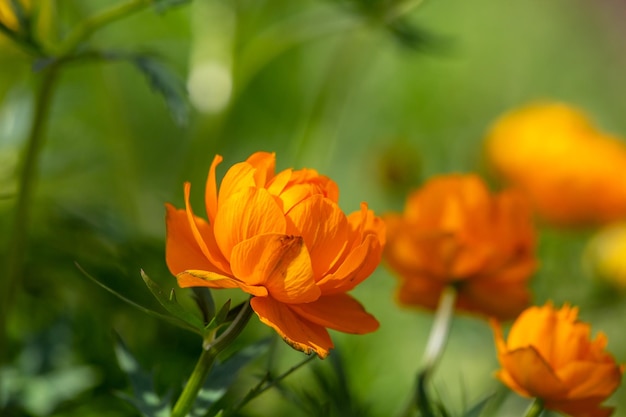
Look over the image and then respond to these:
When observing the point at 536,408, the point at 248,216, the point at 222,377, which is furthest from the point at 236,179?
the point at 536,408

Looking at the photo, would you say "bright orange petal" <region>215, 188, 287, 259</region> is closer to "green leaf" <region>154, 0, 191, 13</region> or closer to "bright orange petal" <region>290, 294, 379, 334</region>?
"bright orange petal" <region>290, 294, 379, 334</region>

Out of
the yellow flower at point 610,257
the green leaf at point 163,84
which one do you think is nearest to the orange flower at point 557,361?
the green leaf at point 163,84

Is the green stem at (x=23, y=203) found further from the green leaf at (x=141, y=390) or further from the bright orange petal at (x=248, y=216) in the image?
the bright orange petal at (x=248, y=216)

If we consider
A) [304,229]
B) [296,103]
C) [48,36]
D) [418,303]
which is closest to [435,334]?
Answer: [418,303]

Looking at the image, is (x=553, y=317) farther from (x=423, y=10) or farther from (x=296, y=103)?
(x=423, y=10)

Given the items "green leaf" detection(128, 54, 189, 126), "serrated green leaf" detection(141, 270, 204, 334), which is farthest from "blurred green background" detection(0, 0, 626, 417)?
"serrated green leaf" detection(141, 270, 204, 334)
